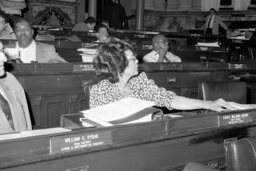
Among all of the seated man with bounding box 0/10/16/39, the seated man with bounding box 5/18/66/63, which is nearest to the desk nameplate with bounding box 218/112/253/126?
the seated man with bounding box 5/18/66/63

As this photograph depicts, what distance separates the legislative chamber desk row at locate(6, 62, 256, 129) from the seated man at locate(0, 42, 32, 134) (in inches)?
18.7

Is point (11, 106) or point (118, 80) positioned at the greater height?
point (118, 80)

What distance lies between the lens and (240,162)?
4.66ft

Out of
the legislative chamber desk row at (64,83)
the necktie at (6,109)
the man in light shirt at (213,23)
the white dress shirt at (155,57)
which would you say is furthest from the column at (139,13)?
the necktie at (6,109)

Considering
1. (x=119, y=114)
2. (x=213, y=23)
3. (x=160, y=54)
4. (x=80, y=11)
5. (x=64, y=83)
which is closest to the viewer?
(x=119, y=114)

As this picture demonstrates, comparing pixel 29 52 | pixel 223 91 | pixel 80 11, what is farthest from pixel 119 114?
pixel 80 11

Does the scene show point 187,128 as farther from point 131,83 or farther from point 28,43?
point 28,43

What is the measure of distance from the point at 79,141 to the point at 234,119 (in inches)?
33.6

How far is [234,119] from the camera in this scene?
1.82 meters

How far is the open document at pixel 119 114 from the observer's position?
1.57 meters

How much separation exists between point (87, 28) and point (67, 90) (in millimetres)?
4705

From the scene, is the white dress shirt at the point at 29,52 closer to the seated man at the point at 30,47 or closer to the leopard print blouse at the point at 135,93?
the seated man at the point at 30,47

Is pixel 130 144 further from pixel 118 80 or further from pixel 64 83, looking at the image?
pixel 64 83

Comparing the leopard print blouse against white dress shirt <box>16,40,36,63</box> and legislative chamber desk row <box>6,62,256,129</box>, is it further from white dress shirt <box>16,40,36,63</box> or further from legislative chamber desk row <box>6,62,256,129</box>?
white dress shirt <box>16,40,36,63</box>
